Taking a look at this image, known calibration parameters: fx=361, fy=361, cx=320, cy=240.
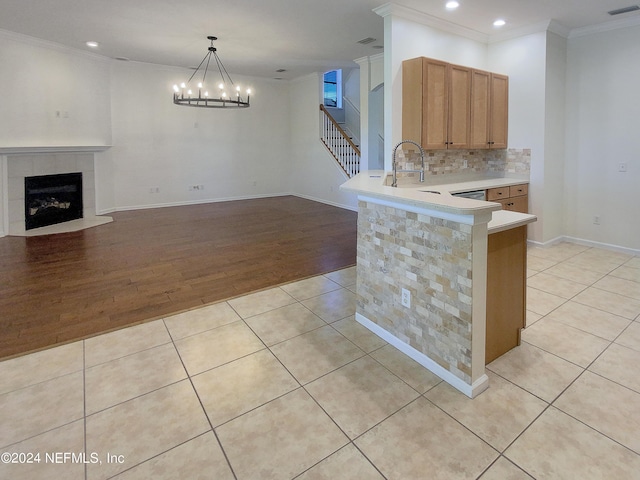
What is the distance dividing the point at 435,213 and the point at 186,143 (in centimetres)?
737

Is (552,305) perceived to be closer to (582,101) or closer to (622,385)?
(622,385)

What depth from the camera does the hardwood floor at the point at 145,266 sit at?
2949 millimetres

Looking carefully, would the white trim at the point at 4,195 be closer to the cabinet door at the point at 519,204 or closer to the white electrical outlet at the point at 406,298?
the white electrical outlet at the point at 406,298

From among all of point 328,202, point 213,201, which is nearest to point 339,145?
point 328,202

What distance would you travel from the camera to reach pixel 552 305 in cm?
309

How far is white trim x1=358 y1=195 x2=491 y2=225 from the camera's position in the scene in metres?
1.84

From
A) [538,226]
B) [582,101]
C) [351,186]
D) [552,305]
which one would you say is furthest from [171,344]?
[582,101]

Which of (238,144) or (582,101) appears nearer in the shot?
(582,101)

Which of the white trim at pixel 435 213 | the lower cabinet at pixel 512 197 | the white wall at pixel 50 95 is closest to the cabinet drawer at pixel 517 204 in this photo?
the lower cabinet at pixel 512 197

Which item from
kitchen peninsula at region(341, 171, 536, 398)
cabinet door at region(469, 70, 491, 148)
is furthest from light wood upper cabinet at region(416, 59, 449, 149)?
kitchen peninsula at region(341, 171, 536, 398)

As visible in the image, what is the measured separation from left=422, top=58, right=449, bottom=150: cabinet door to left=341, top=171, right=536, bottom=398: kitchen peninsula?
1.90m

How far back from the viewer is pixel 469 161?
16.9ft

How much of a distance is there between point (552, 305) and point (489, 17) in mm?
3399

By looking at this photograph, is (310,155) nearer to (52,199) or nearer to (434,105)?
(434,105)
